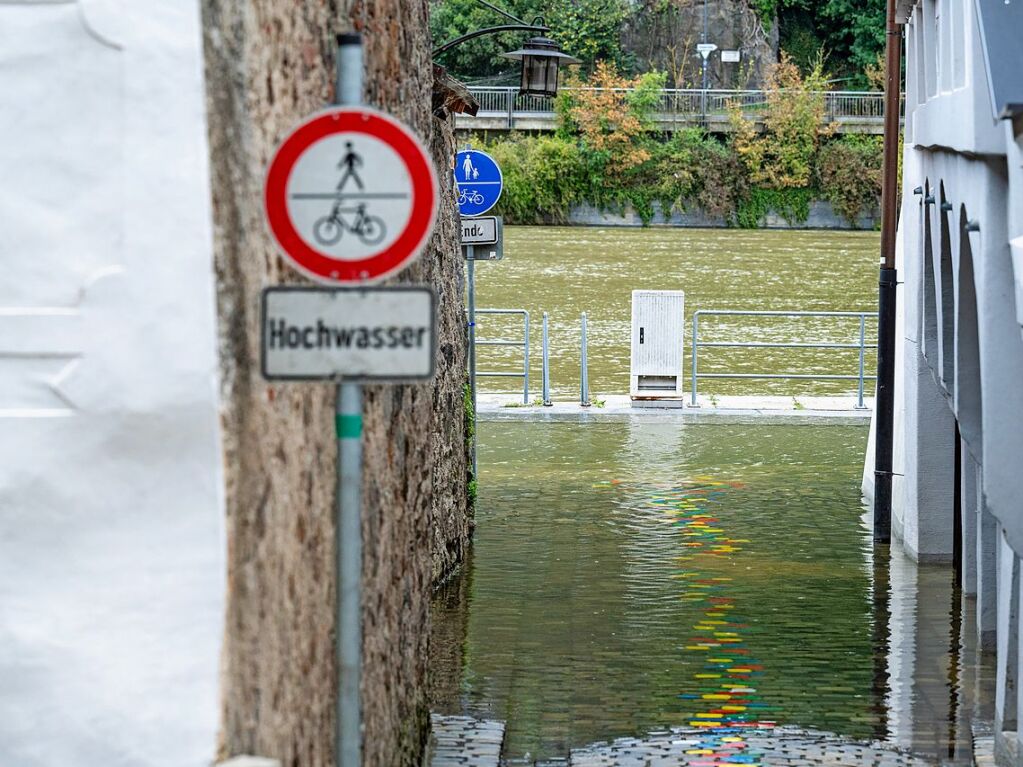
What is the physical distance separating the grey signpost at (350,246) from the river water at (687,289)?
16539mm

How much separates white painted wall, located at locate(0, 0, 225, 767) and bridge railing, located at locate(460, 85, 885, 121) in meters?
56.5

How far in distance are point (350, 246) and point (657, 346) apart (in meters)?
15.1

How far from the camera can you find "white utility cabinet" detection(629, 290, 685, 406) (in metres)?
19.6

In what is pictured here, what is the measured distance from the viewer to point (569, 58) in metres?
16.4

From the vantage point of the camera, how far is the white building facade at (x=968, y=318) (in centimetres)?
765

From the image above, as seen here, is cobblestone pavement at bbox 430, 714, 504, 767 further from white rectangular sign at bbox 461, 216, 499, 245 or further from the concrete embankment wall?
the concrete embankment wall

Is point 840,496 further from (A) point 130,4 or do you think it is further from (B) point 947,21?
(A) point 130,4

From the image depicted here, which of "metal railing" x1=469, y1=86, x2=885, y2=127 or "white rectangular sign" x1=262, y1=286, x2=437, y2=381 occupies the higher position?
"metal railing" x1=469, y1=86, x2=885, y2=127

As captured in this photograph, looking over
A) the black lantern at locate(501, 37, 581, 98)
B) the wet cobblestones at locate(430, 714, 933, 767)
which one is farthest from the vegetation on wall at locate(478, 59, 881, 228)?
the wet cobblestones at locate(430, 714, 933, 767)

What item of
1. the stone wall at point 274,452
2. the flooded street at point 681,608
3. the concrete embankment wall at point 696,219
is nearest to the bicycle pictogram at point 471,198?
the flooded street at point 681,608

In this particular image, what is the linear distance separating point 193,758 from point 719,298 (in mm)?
30420

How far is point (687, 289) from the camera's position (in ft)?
120

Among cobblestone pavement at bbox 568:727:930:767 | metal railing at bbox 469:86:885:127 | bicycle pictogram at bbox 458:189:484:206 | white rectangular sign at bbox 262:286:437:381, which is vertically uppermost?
metal railing at bbox 469:86:885:127

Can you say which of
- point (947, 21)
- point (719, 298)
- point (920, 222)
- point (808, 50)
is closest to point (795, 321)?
point (719, 298)
